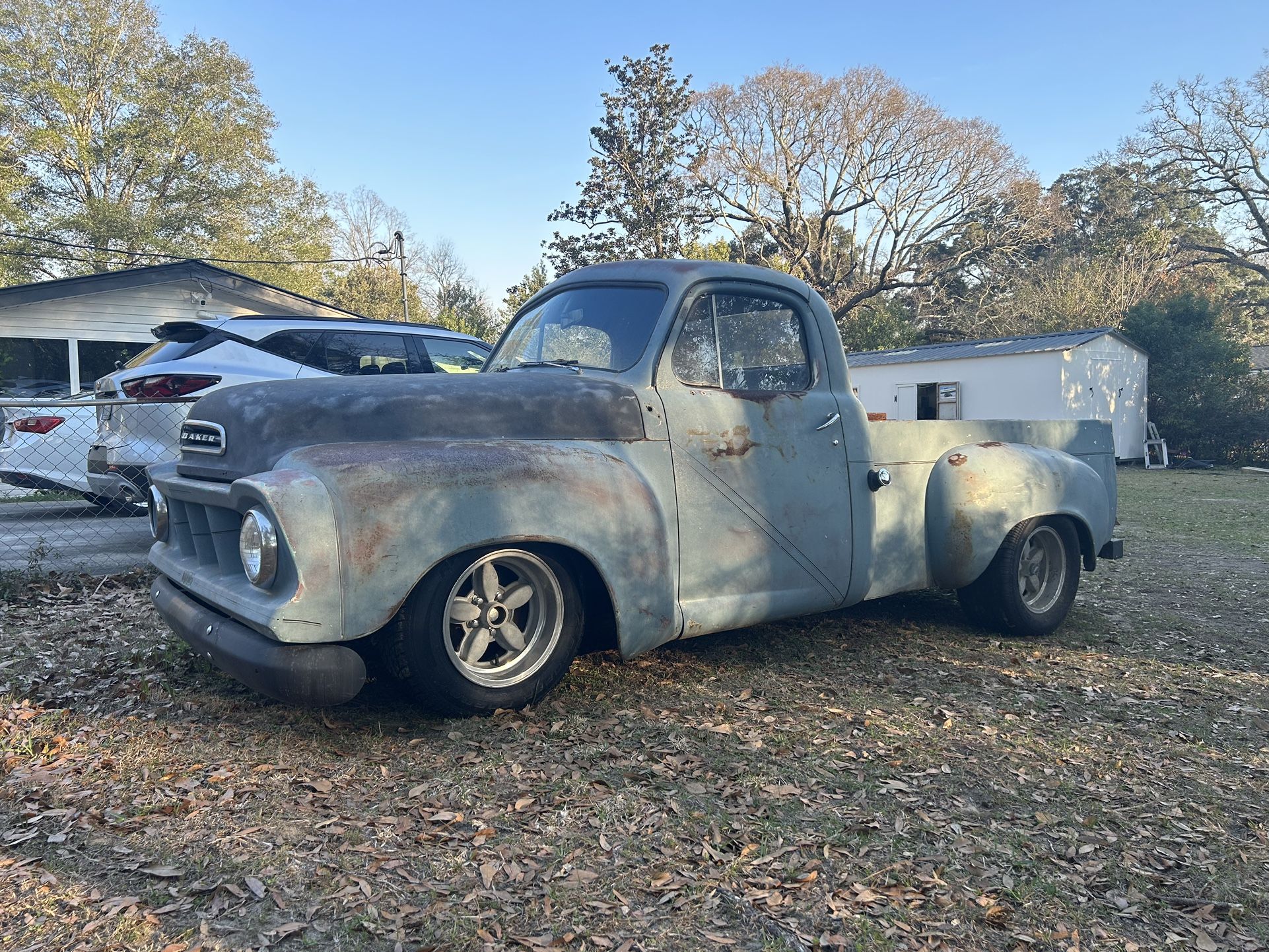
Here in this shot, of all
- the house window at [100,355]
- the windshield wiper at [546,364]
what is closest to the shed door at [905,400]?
the house window at [100,355]

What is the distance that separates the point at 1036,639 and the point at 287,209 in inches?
1302

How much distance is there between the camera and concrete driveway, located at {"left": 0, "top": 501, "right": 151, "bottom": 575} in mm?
6742

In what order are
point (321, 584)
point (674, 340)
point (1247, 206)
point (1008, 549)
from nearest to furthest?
point (321, 584), point (674, 340), point (1008, 549), point (1247, 206)

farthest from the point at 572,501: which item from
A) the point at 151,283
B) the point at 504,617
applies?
the point at 151,283

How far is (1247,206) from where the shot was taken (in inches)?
1374

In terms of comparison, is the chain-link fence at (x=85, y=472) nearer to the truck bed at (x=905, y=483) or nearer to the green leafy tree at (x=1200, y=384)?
the truck bed at (x=905, y=483)

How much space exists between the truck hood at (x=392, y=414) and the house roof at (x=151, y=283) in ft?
47.1

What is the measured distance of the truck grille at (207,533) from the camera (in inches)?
139

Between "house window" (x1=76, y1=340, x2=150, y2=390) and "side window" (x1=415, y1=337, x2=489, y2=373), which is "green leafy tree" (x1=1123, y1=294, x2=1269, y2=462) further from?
"house window" (x1=76, y1=340, x2=150, y2=390)

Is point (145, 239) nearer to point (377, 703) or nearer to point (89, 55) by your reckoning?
point (89, 55)

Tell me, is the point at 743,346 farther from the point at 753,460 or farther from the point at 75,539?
the point at 75,539

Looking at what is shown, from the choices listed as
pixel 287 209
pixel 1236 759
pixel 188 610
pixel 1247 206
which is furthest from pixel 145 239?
pixel 1247 206

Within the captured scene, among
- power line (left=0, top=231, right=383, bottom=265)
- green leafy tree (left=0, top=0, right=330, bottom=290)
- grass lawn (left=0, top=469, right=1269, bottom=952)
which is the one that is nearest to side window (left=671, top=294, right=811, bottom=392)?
grass lawn (left=0, top=469, right=1269, bottom=952)

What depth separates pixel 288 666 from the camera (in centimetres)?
304
